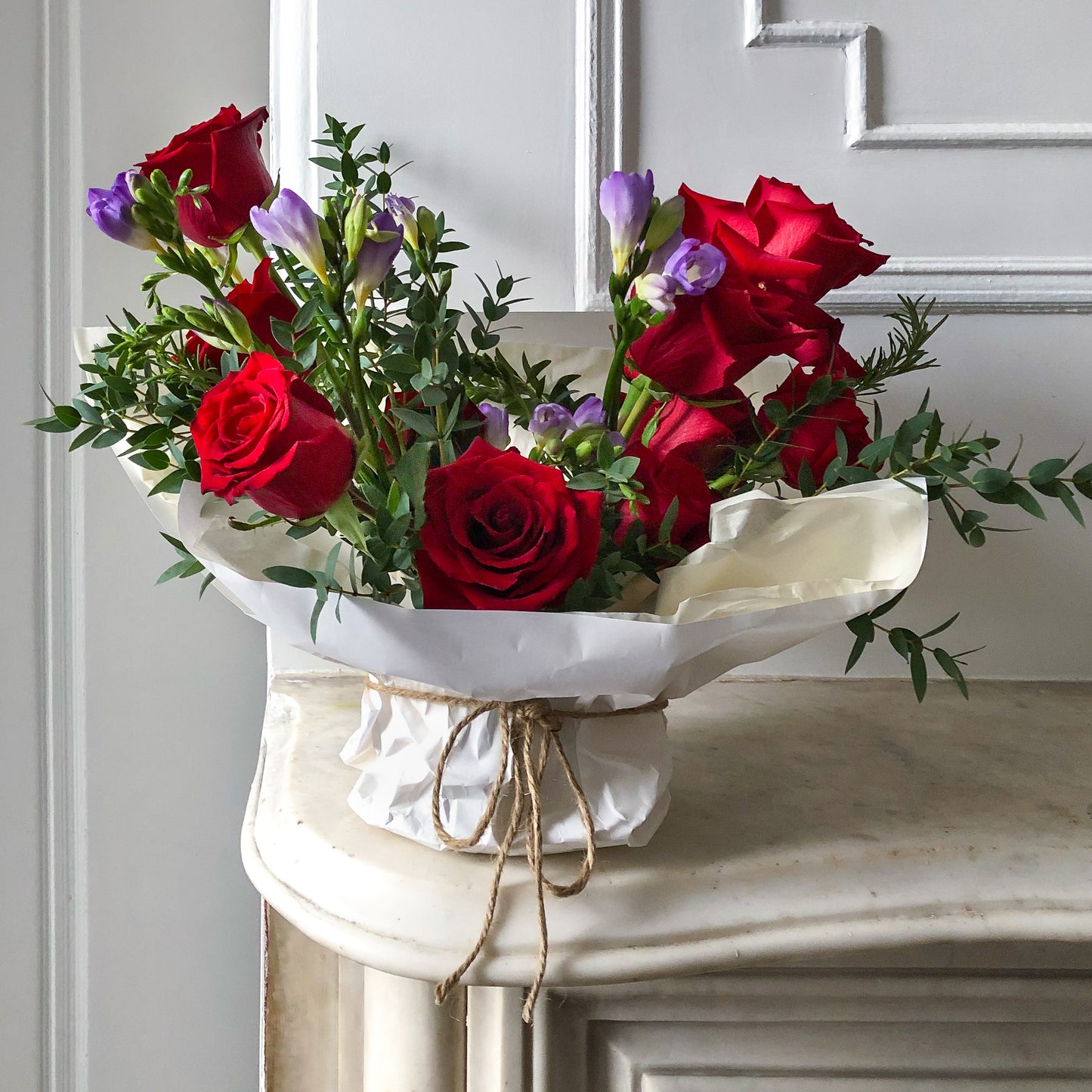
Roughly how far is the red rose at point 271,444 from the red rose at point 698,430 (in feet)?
0.51

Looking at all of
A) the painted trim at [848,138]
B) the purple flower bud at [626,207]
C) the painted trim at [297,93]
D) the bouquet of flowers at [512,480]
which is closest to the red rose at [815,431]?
the bouquet of flowers at [512,480]

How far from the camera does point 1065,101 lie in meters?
0.78

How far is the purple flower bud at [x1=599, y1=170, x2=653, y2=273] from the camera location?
15.6 inches

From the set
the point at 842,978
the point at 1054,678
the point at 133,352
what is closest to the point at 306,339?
the point at 133,352

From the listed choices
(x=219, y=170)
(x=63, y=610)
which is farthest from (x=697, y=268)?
(x=63, y=610)

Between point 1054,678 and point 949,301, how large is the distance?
0.33 metres

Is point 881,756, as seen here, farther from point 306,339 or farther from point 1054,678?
point 306,339

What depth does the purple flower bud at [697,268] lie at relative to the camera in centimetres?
38

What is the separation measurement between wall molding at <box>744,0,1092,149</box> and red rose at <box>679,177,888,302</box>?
376 millimetres

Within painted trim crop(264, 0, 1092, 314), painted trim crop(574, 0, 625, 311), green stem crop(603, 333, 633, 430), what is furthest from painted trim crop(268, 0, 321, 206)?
green stem crop(603, 333, 633, 430)

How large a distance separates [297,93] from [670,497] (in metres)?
0.52

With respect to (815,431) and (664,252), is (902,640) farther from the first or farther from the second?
(664,252)

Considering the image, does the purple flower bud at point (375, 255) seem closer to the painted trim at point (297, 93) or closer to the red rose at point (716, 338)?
the red rose at point (716, 338)

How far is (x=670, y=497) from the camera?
16.4 inches
